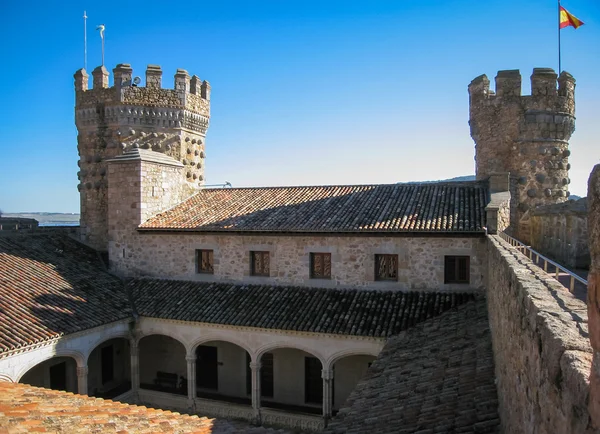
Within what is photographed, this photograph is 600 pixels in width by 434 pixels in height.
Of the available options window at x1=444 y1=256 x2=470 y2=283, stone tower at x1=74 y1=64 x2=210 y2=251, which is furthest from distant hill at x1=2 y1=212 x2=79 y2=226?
window at x1=444 y1=256 x2=470 y2=283

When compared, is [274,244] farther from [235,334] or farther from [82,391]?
[82,391]

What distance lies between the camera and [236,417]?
14.9 m

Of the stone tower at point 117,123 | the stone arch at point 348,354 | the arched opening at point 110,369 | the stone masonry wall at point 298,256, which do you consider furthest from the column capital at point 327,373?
the stone tower at point 117,123

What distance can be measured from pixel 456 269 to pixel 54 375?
1318 centimetres

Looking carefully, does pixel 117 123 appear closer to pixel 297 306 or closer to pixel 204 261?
pixel 204 261

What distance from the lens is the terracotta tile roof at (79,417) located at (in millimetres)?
6566

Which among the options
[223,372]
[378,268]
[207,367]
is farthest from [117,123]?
[378,268]

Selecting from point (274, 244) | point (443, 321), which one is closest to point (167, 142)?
point (274, 244)

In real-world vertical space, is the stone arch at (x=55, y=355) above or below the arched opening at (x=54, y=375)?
above

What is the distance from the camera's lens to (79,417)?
7.14 m

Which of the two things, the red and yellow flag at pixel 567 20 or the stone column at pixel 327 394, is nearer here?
the stone column at pixel 327 394

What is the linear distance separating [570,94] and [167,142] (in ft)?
52.7

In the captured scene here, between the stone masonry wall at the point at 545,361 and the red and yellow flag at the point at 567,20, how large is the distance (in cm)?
1449

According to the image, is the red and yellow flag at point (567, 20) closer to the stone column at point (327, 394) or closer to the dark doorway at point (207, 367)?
the stone column at point (327, 394)
